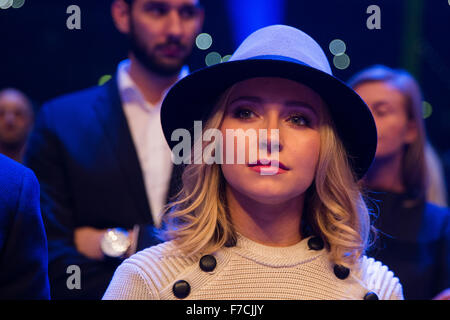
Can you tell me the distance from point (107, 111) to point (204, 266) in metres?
1.02

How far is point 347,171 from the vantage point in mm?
1499

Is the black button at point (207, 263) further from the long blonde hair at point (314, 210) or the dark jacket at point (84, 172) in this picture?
the dark jacket at point (84, 172)

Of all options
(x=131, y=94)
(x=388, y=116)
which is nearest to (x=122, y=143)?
(x=131, y=94)

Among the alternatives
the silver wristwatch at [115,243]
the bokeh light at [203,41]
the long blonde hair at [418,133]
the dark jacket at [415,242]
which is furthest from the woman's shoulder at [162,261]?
the long blonde hair at [418,133]

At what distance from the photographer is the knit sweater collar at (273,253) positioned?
142 cm

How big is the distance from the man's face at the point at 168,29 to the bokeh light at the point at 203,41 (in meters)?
0.02

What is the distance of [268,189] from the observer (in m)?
1.32

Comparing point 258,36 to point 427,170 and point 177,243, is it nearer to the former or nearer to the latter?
point 177,243

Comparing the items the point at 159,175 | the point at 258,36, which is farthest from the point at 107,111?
the point at 258,36

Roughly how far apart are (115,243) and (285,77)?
935 mm

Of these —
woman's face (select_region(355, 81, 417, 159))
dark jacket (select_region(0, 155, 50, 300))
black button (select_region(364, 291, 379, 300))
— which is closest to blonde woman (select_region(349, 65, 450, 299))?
woman's face (select_region(355, 81, 417, 159))

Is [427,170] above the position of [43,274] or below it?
below

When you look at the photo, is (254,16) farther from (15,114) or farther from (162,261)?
(15,114)

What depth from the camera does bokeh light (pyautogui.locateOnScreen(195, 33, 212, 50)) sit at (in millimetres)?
1952
